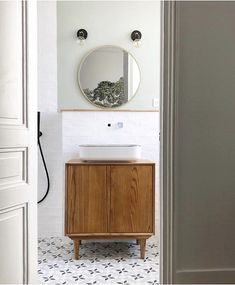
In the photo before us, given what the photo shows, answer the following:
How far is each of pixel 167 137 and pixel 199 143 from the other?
18 centimetres

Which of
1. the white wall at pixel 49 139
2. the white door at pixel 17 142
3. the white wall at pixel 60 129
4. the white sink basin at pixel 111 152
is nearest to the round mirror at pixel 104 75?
the white wall at pixel 60 129

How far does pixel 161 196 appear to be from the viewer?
5.55 ft

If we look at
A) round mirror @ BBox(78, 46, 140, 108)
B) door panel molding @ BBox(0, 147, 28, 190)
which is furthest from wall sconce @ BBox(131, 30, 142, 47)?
door panel molding @ BBox(0, 147, 28, 190)

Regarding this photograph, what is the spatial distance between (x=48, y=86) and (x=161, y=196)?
6.54ft

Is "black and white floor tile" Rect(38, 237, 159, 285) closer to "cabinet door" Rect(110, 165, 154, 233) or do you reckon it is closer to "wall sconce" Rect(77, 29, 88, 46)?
"cabinet door" Rect(110, 165, 154, 233)

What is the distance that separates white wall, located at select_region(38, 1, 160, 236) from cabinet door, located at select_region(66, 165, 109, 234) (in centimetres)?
50

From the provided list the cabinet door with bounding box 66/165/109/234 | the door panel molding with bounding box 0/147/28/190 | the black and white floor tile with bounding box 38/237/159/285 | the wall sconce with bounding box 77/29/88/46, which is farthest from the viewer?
the wall sconce with bounding box 77/29/88/46

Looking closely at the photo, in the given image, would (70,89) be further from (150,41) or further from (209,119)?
(209,119)

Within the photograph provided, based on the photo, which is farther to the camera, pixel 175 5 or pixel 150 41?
pixel 150 41

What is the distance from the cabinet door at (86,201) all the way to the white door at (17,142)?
0.92m

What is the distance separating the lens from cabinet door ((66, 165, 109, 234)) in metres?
2.67

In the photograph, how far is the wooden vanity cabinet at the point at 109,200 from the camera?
8.77 ft

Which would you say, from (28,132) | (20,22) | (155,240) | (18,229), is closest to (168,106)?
(28,132)

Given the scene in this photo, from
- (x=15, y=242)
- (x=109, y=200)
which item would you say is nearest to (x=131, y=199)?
(x=109, y=200)
